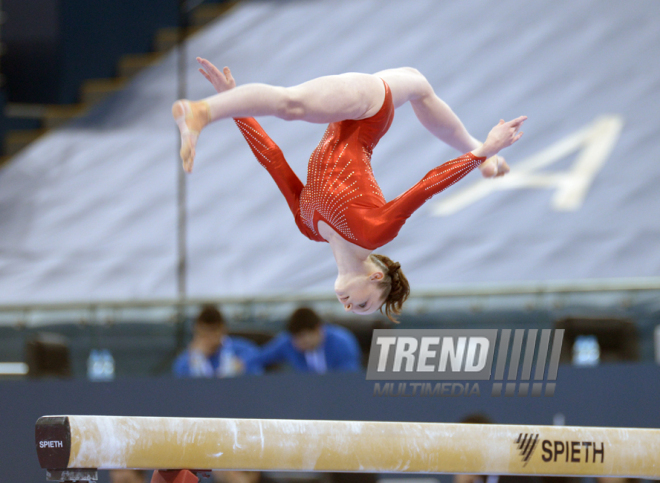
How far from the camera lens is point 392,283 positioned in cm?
339

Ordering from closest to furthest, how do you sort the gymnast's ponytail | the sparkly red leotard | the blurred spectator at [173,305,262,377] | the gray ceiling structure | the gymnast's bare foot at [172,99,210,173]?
1. the gymnast's bare foot at [172,99,210,173]
2. the sparkly red leotard
3. the gymnast's ponytail
4. the blurred spectator at [173,305,262,377]
5. the gray ceiling structure

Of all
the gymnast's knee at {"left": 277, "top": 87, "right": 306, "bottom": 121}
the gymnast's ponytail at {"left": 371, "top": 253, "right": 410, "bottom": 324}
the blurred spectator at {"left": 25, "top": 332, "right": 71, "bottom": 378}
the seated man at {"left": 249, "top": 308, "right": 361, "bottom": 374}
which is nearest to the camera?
the gymnast's knee at {"left": 277, "top": 87, "right": 306, "bottom": 121}

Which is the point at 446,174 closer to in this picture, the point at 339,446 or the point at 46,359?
the point at 339,446

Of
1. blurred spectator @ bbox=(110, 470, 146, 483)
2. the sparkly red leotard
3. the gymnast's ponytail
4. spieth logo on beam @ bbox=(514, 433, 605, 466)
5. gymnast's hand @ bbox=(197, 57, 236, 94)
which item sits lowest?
blurred spectator @ bbox=(110, 470, 146, 483)

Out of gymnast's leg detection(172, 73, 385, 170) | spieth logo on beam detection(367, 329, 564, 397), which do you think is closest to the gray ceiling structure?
spieth logo on beam detection(367, 329, 564, 397)

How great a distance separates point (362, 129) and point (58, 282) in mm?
5109

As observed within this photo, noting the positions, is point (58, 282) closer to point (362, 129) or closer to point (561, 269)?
point (561, 269)

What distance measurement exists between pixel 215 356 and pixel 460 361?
151cm

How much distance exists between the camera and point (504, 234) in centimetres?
764

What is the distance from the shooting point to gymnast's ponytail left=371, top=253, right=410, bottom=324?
335 centimetres

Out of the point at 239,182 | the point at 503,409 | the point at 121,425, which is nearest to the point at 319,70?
the point at 239,182

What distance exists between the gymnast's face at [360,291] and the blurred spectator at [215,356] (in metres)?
1.81

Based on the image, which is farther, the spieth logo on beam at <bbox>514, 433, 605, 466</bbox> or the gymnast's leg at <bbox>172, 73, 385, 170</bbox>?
the spieth logo on beam at <bbox>514, 433, 605, 466</bbox>

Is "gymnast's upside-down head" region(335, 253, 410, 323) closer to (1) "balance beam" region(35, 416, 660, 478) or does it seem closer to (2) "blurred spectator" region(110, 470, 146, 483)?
(1) "balance beam" region(35, 416, 660, 478)
